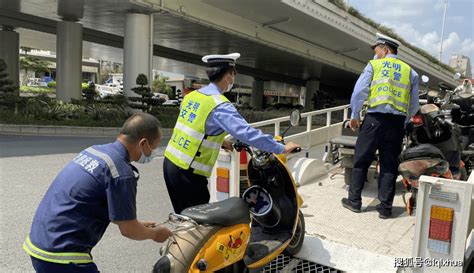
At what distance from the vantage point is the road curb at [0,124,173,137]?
12.1 meters

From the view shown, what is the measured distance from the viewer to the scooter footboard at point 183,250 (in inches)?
83.9

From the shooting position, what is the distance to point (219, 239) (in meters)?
2.33

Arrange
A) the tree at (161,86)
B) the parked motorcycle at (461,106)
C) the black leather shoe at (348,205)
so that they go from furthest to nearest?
the tree at (161,86), the parked motorcycle at (461,106), the black leather shoe at (348,205)

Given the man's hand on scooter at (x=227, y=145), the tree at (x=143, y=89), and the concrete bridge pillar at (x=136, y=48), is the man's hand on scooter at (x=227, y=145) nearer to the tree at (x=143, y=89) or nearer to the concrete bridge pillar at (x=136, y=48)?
the tree at (x=143, y=89)

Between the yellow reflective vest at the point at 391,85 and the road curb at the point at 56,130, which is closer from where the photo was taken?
the yellow reflective vest at the point at 391,85

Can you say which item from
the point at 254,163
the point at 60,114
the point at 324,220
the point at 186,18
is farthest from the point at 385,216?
the point at 186,18

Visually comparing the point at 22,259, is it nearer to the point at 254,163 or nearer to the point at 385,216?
the point at 254,163

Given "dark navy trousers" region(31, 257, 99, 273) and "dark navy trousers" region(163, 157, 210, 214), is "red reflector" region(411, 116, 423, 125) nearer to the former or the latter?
"dark navy trousers" region(163, 157, 210, 214)

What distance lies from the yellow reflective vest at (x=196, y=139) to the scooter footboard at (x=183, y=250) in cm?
72

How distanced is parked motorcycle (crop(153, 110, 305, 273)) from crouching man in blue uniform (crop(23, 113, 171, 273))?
27 cm

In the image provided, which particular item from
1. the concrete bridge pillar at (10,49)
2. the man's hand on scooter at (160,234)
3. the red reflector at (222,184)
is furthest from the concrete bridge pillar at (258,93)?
the man's hand on scooter at (160,234)

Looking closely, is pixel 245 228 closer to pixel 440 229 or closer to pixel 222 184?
pixel 222 184

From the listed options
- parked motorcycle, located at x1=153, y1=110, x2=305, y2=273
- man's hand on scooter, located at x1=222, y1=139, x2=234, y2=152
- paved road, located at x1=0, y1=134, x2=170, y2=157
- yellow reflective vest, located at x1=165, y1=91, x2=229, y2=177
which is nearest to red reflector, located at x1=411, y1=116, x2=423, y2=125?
parked motorcycle, located at x1=153, y1=110, x2=305, y2=273

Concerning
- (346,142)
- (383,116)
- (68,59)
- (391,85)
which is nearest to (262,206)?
(383,116)
